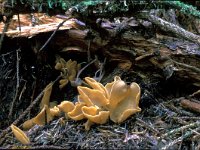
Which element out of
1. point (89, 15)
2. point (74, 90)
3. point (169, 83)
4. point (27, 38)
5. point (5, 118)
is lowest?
point (5, 118)

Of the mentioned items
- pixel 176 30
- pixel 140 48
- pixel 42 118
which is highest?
pixel 176 30

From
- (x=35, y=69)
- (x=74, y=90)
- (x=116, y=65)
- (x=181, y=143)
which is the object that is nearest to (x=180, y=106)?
(x=181, y=143)

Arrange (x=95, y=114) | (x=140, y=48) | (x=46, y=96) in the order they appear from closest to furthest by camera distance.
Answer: (x=95, y=114)
(x=140, y=48)
(x=46, y=96)

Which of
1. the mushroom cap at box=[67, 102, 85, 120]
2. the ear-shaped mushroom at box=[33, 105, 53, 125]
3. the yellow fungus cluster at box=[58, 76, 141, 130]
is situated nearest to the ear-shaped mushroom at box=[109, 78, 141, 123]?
the yellow fungus cluster at box=[58, 76, 141, 130]

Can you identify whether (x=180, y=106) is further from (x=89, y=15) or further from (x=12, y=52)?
(x=12, y=52)

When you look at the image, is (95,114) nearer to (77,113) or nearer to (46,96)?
(77,113)

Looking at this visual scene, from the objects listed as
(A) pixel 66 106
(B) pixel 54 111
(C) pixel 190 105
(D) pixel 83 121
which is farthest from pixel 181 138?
(B) pixel 54 111
